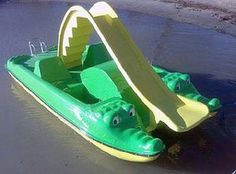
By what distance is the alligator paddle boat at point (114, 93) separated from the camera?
6.62 meters

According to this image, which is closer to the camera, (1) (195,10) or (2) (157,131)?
(2) (157,131)

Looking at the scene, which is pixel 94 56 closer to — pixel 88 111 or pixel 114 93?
pixel 114 93

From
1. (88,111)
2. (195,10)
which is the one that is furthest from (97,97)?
(195,10)

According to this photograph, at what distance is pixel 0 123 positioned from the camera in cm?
808

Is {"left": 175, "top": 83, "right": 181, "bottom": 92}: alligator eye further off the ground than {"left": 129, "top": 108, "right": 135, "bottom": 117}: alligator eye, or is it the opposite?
{"left": 175, "top": 83, "right": 181, "bottom": 92}: alligator eye

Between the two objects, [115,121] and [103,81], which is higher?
[103,81]

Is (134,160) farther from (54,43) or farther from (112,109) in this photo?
(54,43)

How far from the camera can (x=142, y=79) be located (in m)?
7.13

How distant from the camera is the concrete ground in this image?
13007 millimetres

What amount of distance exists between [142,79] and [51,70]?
2.16m

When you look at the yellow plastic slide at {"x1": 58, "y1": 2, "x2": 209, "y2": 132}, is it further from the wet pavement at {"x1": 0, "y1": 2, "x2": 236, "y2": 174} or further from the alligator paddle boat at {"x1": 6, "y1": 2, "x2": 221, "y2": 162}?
the wet pavement at {"x1": 0, "y1": 2, "x2": 236, "y2": 174}

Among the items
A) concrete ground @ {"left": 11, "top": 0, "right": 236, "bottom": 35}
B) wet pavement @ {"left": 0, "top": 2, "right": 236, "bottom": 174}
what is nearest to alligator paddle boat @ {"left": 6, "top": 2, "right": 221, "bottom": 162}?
wet pavement @ {"left": 0, "top": 2, "right": 236, "bottom": 174}

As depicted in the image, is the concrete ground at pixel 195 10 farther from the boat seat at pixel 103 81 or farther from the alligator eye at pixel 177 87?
the boat seat at pixel 103 81

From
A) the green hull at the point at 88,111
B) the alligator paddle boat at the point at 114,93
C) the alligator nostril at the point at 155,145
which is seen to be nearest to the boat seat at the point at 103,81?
the alligator paddle boat at the point at 114,93
